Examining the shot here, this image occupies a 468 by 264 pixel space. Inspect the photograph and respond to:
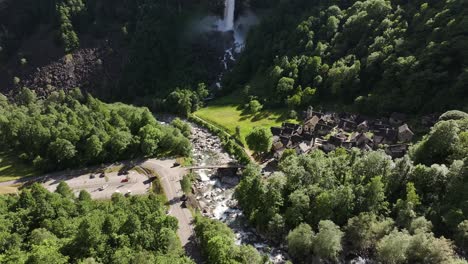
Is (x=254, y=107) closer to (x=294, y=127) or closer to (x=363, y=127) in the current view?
(x=294, y=127)

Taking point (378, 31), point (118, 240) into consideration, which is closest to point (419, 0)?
point (378, 31)

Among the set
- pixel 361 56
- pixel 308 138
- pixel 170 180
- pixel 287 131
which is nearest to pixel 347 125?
pixel 308 138

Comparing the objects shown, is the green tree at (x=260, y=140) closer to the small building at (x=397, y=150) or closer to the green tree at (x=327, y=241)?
the small building at (x=397, y=150)

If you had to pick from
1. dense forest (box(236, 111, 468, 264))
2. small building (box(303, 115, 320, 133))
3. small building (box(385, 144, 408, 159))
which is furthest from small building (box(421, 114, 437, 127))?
small building (box(303, 115, 320, 133))

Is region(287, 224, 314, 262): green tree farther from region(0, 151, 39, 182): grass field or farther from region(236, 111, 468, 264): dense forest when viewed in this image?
region(0, 151, 39, 182): grass field

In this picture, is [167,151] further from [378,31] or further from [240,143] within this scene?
[378,31]
